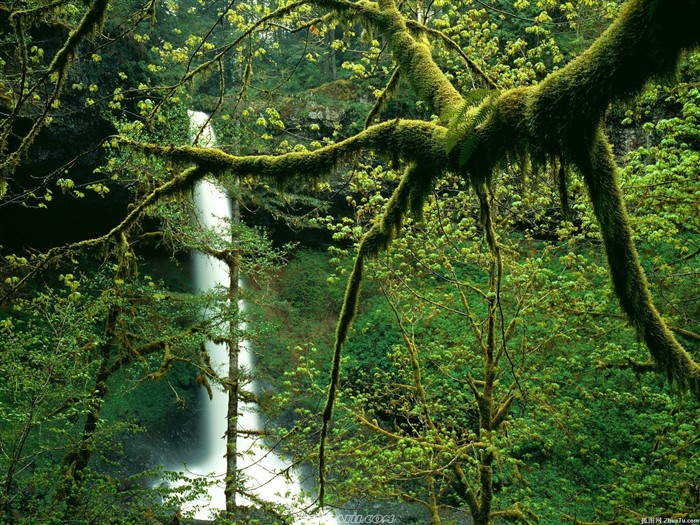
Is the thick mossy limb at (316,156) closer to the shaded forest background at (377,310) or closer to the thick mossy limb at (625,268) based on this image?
the shaded forest background at (377,310)

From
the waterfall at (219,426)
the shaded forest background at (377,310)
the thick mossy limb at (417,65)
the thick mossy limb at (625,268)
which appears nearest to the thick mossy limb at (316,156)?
the shaded forest background at (377,310)

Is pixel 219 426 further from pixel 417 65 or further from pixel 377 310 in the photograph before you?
pixel 417 65

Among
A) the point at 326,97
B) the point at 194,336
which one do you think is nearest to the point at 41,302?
the point at 194,336

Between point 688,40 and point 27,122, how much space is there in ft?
47.3

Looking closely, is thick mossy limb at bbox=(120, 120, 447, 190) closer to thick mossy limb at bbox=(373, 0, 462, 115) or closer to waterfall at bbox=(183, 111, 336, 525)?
thick mossy limb at bbox=(373, 0, 462, 115)

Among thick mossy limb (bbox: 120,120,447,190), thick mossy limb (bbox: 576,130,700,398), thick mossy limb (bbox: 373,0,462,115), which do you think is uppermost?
thick mossy limb (bbox: 373,0,462,115)

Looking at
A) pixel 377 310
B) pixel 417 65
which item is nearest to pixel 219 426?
pixel 377 310

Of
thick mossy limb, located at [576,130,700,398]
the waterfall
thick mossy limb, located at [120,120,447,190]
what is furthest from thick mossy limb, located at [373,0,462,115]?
the waterfall

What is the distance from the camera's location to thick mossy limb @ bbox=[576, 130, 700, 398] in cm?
213

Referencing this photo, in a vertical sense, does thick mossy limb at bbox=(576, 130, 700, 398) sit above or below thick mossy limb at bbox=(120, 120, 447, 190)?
below

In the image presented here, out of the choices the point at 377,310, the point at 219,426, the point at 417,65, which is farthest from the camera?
the point at 219,426

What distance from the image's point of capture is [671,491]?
565cm

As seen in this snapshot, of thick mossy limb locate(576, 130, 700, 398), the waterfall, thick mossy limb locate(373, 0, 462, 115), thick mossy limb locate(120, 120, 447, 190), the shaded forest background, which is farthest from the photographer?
the waterfall

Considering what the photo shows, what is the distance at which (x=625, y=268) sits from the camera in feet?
7.13
